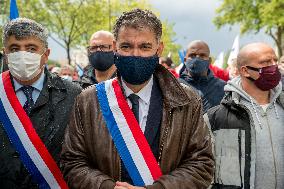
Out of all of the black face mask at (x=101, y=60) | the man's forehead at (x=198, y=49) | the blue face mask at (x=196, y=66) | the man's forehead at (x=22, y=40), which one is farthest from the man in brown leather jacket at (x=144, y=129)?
the man's forehead at (x=198, y=49)

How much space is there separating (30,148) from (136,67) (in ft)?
3.57

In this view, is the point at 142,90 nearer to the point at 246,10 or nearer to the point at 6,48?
the point at 6,48

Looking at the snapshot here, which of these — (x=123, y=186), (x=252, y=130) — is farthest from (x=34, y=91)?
(x=252, y=130)

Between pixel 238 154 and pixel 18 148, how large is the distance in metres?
1.68

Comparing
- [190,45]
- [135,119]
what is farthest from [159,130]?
[190,45]

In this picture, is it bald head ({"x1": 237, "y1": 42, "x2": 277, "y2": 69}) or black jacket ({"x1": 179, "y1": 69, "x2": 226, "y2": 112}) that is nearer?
bald head ({"x1": 237, "y1": 42, "x2": 277, "y2": 69})

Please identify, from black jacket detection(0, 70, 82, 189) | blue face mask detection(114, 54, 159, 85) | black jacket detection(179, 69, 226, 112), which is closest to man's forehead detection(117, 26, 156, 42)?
blue face mask detection(114, 54, 159, 85)

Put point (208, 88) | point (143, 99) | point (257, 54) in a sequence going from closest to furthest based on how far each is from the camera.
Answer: point (143, 99) < point (257, 54) < point (208, 88)

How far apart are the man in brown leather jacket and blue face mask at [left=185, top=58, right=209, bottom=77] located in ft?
10.4

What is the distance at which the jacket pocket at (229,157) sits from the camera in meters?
4.17

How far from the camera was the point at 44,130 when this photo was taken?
3.88 metres

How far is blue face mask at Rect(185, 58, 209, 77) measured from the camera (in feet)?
21.6

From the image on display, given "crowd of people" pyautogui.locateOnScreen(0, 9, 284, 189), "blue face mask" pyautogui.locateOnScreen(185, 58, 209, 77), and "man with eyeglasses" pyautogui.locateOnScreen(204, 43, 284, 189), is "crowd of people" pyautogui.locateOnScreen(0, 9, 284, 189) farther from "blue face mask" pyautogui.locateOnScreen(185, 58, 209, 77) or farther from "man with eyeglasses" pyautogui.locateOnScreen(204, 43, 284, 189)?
"blue face mask" pyautogui.locateOnScreen(185, 58, 209, 77)

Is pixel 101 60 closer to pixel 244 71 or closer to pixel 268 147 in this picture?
pixel 244 71
